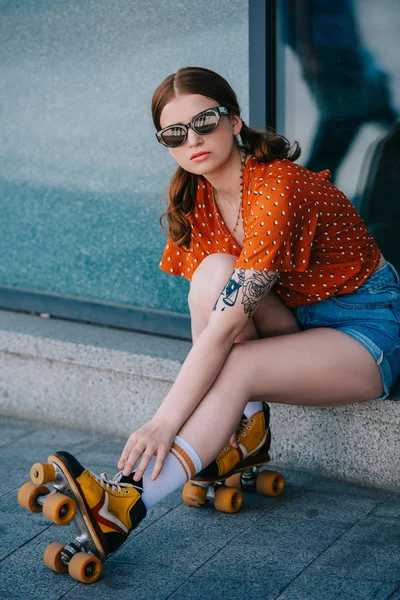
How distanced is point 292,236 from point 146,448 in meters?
0.71

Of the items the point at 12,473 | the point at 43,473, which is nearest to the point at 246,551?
the point at 43,473

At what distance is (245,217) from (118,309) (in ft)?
4.77

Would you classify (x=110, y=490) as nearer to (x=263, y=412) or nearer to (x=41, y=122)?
(x=263, y=412)

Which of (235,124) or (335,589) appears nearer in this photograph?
(335,589)

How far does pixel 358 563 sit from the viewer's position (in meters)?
2.37

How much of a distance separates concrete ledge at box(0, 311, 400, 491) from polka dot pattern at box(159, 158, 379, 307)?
46 cm

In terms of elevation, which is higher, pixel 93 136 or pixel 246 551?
pixel 93 136

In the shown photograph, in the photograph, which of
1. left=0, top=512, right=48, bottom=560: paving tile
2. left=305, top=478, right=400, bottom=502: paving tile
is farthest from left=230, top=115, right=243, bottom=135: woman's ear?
left=0, top=512, right=48, bottom=560: paving tile

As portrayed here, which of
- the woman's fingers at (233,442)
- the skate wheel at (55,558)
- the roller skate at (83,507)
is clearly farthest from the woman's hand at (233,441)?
the skate wheel at (55,558)

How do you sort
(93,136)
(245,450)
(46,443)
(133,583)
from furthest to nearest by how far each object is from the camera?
1. (93,136)
2. (46,443)
3. (245,450)
4. (133,583)

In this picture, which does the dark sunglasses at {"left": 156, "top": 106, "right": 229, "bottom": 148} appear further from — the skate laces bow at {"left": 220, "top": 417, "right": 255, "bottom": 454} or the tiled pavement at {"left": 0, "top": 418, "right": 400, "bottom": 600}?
the tiled pavement at {"left": 0, "top": 418, "right": 400, "bottom": 600}

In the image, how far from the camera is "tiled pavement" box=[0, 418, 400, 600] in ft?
7.45

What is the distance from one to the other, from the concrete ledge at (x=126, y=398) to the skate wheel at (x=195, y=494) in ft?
1.52

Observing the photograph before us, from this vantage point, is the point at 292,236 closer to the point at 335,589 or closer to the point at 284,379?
the point at 284,379
